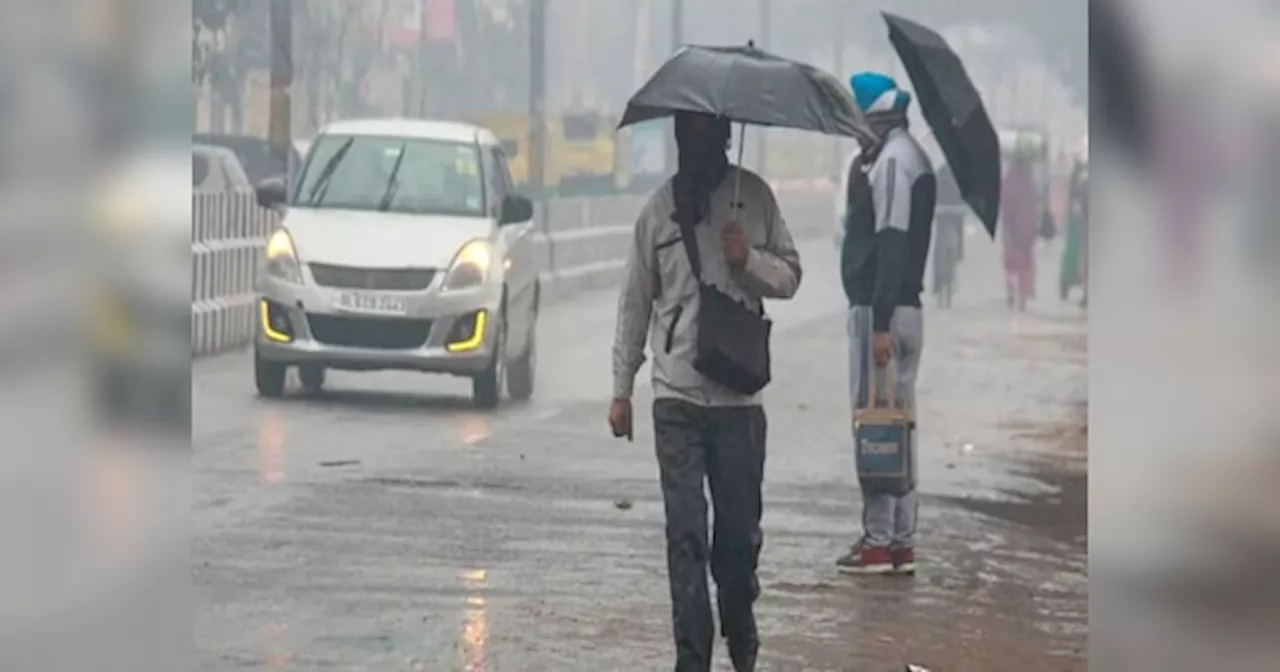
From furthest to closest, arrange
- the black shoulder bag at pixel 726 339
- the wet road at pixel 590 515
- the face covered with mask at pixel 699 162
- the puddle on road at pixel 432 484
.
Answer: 1. the puddle on road at pixel 432 484
2. the wet road at pixel 590 515
3. the face covered with mask at pixel 699 162
4. the black shoulder bag at pixel 726 339

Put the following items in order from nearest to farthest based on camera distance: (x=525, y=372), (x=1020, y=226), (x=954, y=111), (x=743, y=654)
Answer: (x=743, y=654) → (x=954, y=111) → (x=525, y=372) → (x=1020, y=226)

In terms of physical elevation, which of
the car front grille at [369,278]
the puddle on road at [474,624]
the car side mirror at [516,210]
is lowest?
the puddle on road at [474,624]

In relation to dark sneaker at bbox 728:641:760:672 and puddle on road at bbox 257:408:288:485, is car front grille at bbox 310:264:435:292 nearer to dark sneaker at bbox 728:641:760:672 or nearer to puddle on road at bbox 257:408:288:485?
puddle on road at bbox 257:408:288:485

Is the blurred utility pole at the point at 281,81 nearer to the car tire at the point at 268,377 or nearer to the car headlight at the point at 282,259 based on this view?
the car headlight at the point at 282,259

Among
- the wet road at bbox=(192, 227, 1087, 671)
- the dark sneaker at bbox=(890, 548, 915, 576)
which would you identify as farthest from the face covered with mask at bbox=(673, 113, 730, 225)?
the dark sneaker at bbox=(890, 548, 915, 576)

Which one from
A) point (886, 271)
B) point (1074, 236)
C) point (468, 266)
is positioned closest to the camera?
point (886, 271)

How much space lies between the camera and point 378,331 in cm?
803

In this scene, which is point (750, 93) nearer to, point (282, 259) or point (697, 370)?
point (697, 370)

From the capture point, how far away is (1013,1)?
7938mm

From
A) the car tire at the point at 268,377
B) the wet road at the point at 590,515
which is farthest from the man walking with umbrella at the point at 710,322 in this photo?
the car tire at the point at 268,377

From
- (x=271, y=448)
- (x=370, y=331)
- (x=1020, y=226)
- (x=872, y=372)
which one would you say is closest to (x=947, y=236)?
(x=1020, y=226)

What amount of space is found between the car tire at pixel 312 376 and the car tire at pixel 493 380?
518 millimetres

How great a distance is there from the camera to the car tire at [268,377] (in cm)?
795

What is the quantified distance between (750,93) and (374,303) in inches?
84.9
